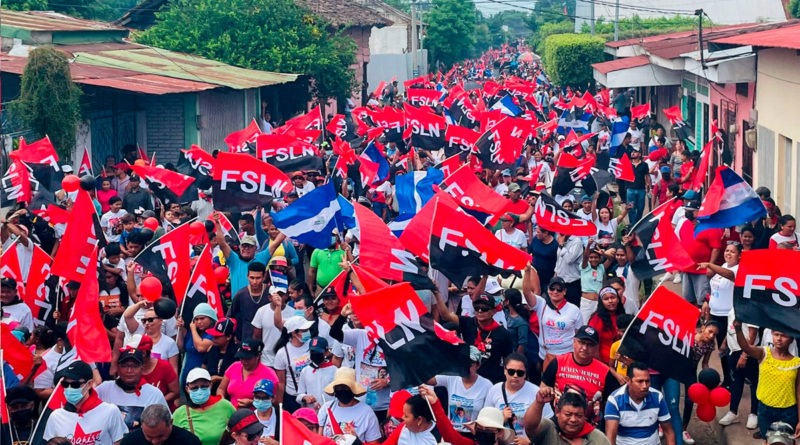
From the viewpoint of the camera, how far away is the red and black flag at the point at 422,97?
29.3 metres

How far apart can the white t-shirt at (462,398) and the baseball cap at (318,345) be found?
87cm

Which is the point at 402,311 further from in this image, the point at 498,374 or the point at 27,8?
the point at 27,8

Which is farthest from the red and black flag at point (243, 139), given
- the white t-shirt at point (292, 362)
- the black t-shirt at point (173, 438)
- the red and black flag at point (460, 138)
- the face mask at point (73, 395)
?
the black t-shirt at point (173, 438)

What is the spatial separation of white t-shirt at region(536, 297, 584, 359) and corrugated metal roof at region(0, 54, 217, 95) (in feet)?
39.8

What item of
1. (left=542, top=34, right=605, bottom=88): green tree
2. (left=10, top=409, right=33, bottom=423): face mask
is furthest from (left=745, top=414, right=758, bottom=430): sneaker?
(left=542, top=34, right=605, bottom=88): green tree

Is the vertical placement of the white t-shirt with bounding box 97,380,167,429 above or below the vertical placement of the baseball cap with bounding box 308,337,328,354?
below

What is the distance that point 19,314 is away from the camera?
924 centimetres

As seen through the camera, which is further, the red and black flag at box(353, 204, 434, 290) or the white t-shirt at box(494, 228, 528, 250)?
Answer: the white t-shirt at box(494, 228, 528, 250)

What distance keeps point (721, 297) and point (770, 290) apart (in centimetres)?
224

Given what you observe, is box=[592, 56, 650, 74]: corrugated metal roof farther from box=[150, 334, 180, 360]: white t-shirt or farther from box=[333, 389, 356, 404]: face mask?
box=[333, 389, 356, 404]: face mask

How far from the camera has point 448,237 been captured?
9570mm

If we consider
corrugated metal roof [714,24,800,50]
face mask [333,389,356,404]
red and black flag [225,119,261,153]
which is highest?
corrugated metal roof [714,24,800,50]

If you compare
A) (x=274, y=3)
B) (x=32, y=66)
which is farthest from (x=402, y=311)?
(x=274, y=3)

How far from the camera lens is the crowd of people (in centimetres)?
704
